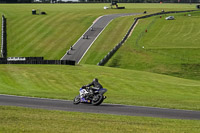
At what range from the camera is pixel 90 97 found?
27.5 m

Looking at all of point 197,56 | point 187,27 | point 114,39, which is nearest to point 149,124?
point 197,56

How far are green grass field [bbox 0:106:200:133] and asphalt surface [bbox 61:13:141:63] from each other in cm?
5521

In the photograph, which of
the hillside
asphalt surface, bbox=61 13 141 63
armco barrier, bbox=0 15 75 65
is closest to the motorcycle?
armco barrier, bbox=0 15 75 65

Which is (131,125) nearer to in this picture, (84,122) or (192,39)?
(84,122)

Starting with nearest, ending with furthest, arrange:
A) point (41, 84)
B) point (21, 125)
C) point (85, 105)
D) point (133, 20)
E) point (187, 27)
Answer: point (21, 125), point (85, 105), point (41, 84), point (187, 27), point (133, 20)

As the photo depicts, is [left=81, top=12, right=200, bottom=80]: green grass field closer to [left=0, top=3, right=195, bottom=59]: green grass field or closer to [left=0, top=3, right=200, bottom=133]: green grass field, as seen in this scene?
[left=0, top=3, right=200, bottom=133]: green grass field

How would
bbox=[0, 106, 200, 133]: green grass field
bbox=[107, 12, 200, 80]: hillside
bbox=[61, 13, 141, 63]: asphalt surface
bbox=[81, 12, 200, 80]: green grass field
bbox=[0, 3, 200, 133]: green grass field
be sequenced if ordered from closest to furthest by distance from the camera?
bbox=[0, 106, 200, 133]: green grass field < bbox=[0, 3, 200, 133]: green grass field < bbox=[107, 12, 200, 80]: hillside < bbox=[81, 12, 200, 80]: green grass field < bbox=[61, 13, 141, 63]: asphalt surface

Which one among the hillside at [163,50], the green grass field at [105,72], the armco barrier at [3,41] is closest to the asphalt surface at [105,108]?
the green grass field at [105,72]

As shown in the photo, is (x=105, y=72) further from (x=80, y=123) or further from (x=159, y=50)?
(x=80, y=123)

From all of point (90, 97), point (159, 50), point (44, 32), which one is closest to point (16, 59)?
point (159, 50)

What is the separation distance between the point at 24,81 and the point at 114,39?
5286cm

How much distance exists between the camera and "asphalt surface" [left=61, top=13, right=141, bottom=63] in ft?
270

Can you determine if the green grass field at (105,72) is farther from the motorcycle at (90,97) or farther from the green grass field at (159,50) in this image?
the motorcycle at (90,97)

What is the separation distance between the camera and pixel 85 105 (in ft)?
89.8
